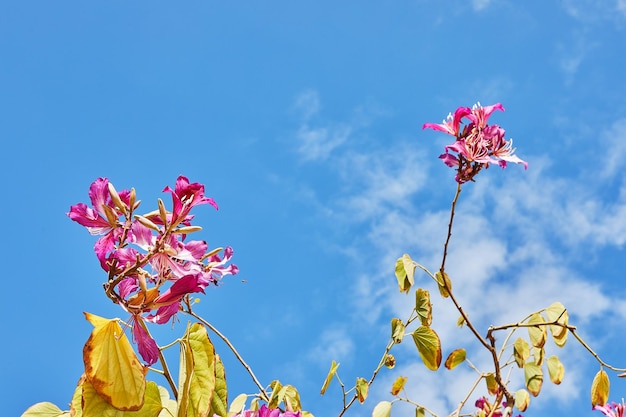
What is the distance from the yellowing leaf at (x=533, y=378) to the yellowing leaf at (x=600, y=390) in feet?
0.75

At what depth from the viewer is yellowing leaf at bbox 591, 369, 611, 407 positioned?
239 cm

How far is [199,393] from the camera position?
138cm

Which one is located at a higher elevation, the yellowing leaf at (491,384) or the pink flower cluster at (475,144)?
the pink flower cluster at (475,144)

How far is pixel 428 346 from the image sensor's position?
93.8 inches

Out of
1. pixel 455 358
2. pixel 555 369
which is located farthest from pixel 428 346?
pixel 555 369

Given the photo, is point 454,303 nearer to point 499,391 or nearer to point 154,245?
point 499,391

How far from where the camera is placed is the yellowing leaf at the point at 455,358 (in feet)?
9.07

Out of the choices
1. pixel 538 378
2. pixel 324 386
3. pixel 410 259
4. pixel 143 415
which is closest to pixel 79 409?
pixel 143 415

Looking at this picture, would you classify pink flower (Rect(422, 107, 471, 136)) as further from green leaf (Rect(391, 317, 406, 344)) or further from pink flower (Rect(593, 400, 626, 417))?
pink flower (Rect(593, 400, 626, 417))

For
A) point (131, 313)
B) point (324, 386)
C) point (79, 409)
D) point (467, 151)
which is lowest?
point (79, 409)

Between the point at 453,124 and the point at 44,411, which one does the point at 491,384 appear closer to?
the point at 453,124

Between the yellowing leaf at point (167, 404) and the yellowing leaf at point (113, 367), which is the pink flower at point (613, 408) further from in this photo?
the yellowing leaf at point (113, 367)

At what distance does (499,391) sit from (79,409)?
1.97 metres

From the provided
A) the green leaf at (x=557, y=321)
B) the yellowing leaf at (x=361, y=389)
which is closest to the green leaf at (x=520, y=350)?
the green leaf at (x=557, y=321)
